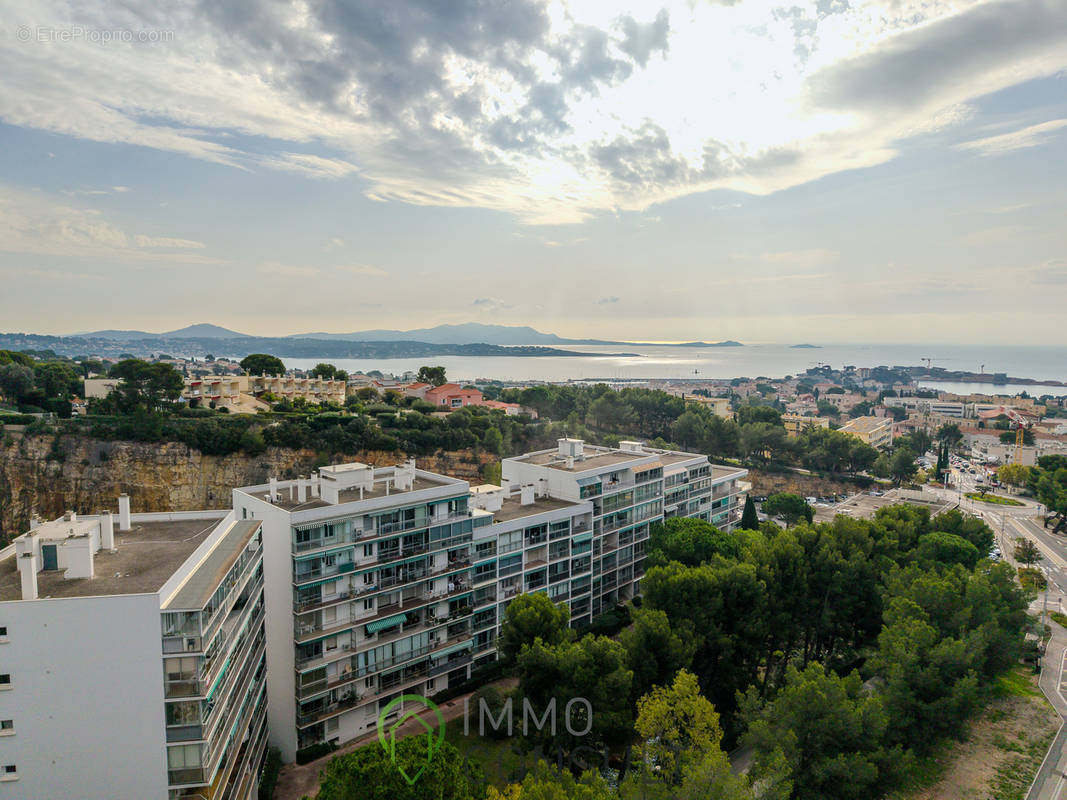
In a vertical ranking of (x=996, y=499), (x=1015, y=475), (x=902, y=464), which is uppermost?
(x=902, y=464)

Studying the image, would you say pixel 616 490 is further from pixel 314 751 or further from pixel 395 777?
pixel 395 777

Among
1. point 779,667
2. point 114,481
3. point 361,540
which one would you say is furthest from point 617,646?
point 114,481

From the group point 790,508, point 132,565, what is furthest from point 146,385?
point 790,508

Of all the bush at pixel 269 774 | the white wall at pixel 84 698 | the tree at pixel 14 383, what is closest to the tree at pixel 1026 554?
the bush at pixel 269 774

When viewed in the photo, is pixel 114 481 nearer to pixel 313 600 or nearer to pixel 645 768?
pixel 313 600

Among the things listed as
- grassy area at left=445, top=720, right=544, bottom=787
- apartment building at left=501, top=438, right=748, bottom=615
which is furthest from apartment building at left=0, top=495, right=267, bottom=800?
apartment building at left=501, top=438, right=748, bottom=615
